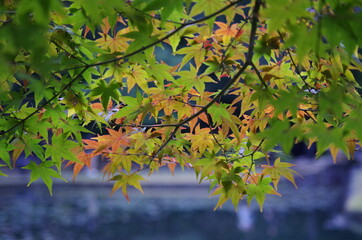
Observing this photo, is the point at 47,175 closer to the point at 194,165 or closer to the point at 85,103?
the point at 85,103

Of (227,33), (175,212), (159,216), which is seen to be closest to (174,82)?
(227,33)

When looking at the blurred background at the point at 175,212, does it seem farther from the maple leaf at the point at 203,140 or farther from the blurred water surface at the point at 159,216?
the maple leaf at the point at 203,140

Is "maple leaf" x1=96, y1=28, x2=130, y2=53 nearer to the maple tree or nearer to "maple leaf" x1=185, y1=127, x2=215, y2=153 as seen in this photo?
the maple tree

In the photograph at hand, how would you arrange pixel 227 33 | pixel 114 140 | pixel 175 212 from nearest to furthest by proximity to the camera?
1. pixel 227 33
2. pixel 114 140
3. pixel 175 212

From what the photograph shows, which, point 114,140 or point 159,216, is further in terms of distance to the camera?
point 159,216

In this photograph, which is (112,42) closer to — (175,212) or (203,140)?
(203,140)

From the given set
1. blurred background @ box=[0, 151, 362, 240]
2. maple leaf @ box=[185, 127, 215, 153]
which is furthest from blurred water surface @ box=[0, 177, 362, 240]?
maple leaf @ box=[185, 127, 215, 153]

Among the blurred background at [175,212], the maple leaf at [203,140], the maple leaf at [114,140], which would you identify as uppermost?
the maple leaf at [114,140]

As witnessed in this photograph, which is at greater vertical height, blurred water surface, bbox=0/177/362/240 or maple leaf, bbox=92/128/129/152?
maple leaf, bbox=92/128/129/152

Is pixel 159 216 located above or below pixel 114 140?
below

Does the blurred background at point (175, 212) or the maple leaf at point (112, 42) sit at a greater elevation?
the maple leaf at point (112, 42)

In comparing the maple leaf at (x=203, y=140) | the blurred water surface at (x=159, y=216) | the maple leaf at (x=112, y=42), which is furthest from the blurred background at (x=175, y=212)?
the maple leaf at (x=112, y=42)

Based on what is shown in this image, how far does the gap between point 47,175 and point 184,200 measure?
26.9 ft

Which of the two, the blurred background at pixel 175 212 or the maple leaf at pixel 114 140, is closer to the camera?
the maple leaf at pixel 114 140
